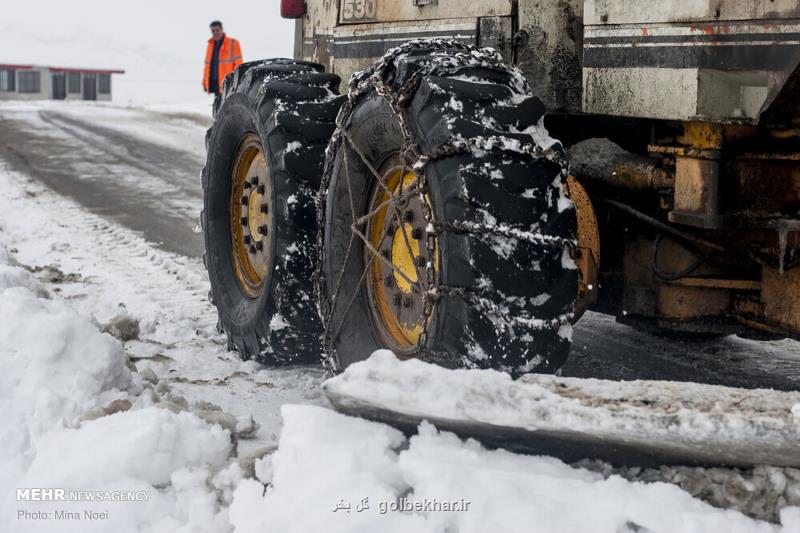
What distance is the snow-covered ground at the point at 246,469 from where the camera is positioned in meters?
2.61

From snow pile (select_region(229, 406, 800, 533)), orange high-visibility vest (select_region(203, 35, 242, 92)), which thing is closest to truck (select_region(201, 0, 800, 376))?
snow pile (select_region(229, 406, 800, 533))

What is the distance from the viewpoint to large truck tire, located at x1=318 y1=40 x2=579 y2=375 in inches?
128

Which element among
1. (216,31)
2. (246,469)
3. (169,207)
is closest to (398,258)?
(246,469)

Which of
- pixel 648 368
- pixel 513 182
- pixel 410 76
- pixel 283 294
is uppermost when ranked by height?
pixel 410 76

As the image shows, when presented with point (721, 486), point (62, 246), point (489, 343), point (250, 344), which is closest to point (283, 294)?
point (250, 344)

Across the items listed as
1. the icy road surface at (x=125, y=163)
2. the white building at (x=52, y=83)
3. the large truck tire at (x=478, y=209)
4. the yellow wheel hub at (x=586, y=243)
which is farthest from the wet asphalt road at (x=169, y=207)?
the white building at (x=52, y=83)

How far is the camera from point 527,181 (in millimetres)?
3279

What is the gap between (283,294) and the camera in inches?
184

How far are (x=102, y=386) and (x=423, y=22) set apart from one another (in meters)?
1.98

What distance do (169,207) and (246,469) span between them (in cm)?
781

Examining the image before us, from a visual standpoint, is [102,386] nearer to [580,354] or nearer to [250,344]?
[250,344]

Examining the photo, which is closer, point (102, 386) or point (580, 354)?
point (102, 386)

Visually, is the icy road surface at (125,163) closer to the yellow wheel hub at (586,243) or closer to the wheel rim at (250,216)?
the wheel rim at (250,216)

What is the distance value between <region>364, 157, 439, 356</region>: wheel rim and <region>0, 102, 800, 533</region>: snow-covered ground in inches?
19.5
